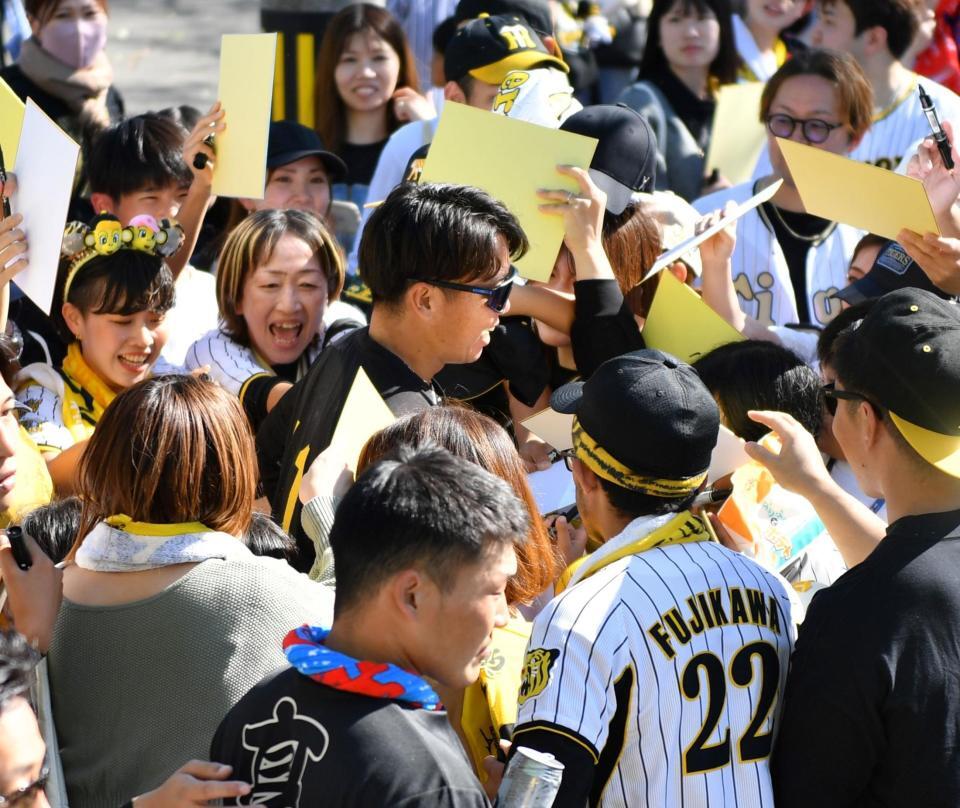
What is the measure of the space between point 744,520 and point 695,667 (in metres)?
0.57

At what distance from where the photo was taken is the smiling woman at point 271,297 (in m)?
4.55

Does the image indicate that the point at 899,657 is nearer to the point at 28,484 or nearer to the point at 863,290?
the point at 863,290

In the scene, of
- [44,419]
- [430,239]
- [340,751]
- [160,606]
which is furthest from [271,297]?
[340,751]

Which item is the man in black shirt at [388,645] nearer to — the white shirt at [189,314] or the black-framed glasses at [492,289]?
the black-framed glasses at [492,289]

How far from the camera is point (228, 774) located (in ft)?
6.72

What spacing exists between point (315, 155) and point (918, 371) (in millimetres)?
3588

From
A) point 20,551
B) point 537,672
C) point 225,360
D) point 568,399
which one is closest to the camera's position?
point 537,672

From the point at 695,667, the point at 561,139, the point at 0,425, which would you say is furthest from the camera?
the point at 561,139

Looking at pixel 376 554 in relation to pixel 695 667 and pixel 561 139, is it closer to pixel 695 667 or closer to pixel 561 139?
pixel 695 667

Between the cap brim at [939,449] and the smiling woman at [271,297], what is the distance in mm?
2431

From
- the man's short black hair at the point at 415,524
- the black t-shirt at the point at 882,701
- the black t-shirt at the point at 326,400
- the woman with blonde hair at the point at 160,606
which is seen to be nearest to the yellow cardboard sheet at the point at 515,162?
the black t-shirt at the point at 326,400

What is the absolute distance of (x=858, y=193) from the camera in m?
3.73

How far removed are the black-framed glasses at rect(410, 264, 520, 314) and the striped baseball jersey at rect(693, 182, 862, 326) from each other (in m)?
1.85

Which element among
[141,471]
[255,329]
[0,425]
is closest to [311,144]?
[255,329]
